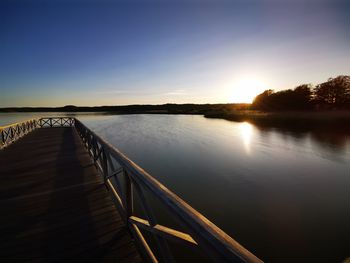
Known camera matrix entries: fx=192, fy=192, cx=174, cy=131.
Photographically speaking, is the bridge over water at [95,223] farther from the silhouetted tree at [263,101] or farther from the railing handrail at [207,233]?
the silhouetted tree at [263,101]

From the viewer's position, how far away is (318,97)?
67.5m

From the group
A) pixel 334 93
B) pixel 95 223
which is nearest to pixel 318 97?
pixel 334 93

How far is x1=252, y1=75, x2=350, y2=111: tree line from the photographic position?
6328cm

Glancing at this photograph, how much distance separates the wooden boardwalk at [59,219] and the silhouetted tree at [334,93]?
8022 centimetres

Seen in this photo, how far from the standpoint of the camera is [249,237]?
5496 mm

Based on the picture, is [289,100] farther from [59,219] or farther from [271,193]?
[59,219]

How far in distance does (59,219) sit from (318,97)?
275ft

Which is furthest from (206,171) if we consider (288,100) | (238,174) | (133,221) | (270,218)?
(288,100)

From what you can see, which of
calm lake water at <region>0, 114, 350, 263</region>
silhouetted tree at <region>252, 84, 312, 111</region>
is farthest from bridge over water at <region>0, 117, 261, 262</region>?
silhouetted tree at <region>252, 84, 312, 111</region>

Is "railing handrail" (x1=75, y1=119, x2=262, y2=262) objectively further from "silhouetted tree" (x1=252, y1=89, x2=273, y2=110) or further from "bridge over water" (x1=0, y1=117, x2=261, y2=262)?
"silhouetted tree" (x1=252, y1=89, x2=273, y2=110)

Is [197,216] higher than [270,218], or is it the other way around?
[197,216]

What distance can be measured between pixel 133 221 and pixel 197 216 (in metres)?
1.91

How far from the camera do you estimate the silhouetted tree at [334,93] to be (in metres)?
62.8

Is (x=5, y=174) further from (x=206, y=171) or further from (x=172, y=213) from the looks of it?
(x=206, y=171)
